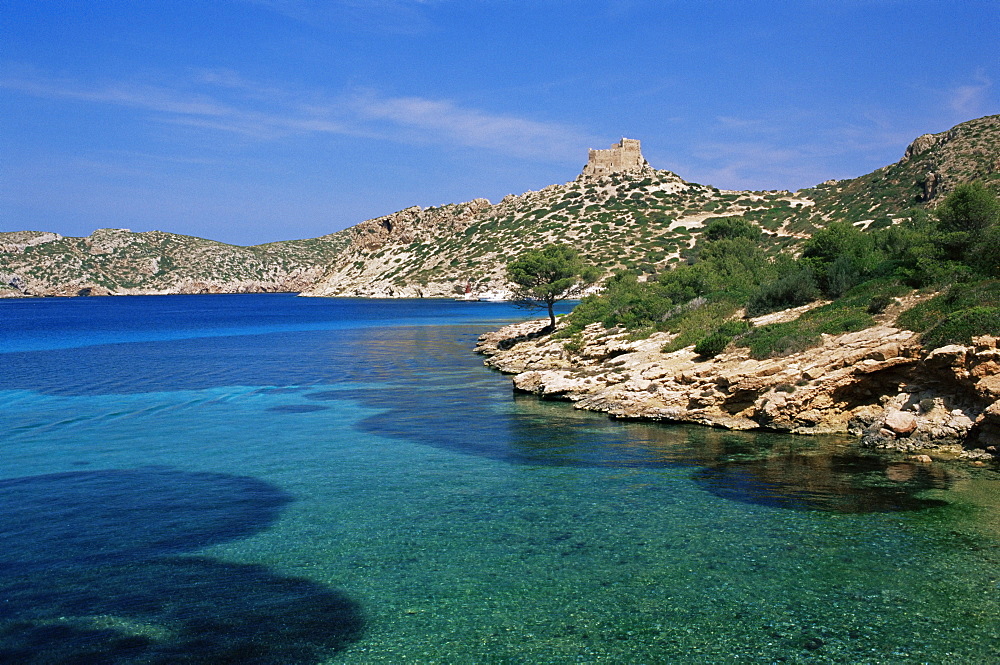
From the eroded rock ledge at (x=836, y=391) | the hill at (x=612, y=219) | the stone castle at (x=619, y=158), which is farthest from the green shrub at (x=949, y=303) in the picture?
the stone castle at (x=619, y=158)

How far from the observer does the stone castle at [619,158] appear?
511ft

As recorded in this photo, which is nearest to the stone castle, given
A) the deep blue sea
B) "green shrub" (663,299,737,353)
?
"green shrub" (663,299,737,353)

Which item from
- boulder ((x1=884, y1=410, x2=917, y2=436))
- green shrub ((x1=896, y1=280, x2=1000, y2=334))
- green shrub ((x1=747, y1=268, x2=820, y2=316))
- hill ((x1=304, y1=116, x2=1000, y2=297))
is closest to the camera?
boulder ((x1=884, y1=410, x2=917, y2=436))

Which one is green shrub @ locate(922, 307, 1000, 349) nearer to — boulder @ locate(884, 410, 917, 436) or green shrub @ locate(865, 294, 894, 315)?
boulder @ locate(884, 410, 917, 436)

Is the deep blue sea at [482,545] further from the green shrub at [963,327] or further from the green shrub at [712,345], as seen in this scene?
the green shrub at [712,345]

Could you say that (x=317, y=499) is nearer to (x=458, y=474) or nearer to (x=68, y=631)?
(x=458, y=474)

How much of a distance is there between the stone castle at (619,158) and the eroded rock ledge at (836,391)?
137171 mm

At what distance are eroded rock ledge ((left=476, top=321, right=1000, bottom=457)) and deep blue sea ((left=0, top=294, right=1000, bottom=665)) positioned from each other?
1.11 metres

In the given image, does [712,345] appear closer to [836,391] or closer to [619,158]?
[836,391]

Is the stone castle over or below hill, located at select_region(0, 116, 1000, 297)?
over

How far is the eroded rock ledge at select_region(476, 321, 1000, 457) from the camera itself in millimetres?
16391

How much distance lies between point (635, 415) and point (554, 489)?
8.02 meters

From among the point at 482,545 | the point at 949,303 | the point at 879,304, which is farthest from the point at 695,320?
the point at 482,545

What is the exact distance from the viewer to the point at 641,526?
12234 millimetres
